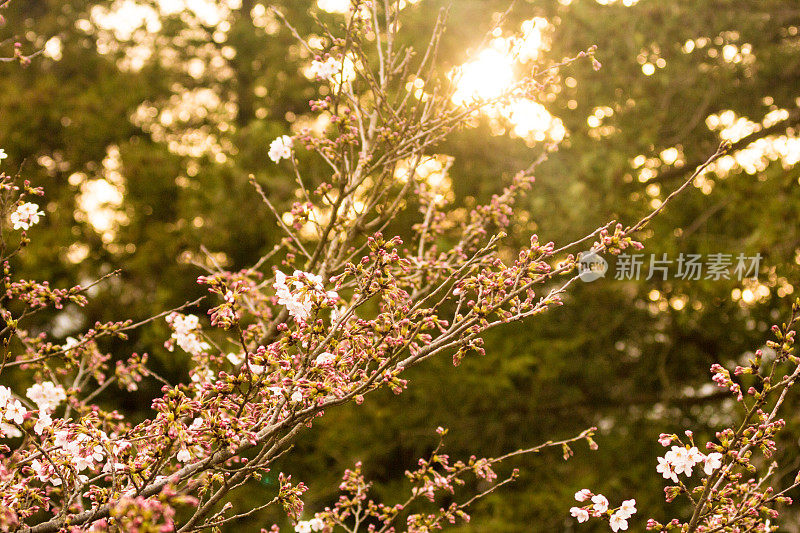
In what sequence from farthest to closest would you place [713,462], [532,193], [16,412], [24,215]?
[532,193] → [24,215] → [16,412] → [713,462]

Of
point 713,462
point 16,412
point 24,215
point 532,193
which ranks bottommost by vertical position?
point 532,193

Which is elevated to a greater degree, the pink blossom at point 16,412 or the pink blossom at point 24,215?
the pink blossom at point 24,215

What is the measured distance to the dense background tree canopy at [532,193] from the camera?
5582 mm

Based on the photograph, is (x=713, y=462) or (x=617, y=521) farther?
(x=617, y=521)

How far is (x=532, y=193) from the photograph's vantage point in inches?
253

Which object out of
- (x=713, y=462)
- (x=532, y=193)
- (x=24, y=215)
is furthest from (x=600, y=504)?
(x=532, y=193)

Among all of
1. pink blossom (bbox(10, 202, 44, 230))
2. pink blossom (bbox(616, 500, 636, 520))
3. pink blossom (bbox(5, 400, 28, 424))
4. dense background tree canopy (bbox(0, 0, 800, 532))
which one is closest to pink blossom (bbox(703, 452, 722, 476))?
pink blossom (bbox(616, 500, 636, 520))

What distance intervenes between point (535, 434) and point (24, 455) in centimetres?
563

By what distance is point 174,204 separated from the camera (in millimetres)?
8750

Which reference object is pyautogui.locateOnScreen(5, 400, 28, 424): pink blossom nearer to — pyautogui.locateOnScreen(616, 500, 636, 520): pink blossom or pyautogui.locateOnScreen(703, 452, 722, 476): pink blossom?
pyautogui.locateOnScreen(616, 500, 636, 520): pink blossom

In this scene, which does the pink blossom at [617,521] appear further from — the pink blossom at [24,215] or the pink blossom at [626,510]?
the pink blossom at [24,215]

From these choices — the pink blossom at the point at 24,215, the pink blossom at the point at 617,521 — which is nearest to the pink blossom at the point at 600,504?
the pink blossom at the point at 617,521

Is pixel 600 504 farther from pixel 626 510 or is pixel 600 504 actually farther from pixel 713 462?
pixel 713 462

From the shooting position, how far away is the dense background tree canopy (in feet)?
18.3
